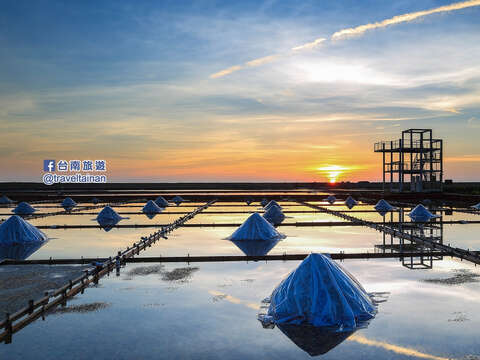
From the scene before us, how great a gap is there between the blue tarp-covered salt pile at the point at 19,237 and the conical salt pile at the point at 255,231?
41.4 feet

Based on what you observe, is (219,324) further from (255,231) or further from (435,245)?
(435,245)

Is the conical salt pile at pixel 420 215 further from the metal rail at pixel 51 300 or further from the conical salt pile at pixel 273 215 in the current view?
the metal rail at pixel 51 300

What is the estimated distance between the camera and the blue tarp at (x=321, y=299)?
38.6ft

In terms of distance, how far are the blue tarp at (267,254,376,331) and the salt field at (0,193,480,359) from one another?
0.49 metres

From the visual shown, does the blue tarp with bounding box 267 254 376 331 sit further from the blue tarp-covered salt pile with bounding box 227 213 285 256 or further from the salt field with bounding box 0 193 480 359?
the blue tarp-covered salt pile with bounding box 227 213 285 256

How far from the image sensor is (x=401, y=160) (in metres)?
62.0

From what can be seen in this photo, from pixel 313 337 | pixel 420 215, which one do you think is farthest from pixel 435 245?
pixel 313 337

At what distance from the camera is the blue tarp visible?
38.6 feet

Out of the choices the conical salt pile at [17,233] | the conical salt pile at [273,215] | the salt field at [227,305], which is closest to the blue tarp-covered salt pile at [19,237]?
the conical salt pile at [17,233]

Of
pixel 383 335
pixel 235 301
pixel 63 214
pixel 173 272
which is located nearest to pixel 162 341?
pixel 235 301

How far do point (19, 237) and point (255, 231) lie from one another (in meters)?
15.2

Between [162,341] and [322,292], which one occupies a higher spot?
[322,292]

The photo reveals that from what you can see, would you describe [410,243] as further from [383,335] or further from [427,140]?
[427,140]

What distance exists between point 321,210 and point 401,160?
20.5 m
